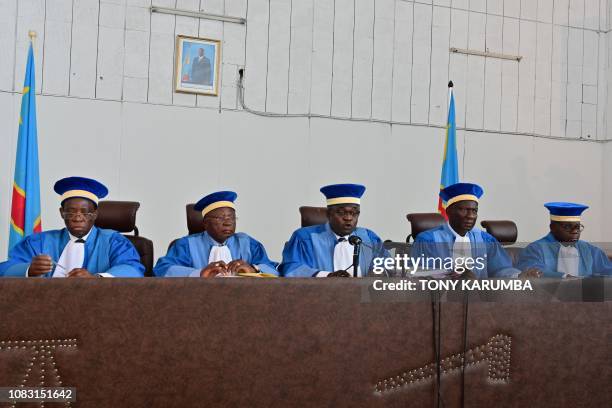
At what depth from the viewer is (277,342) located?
4.16 feet

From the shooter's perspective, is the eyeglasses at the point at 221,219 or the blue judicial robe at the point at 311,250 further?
the blue judicial robe at the point at 311,250

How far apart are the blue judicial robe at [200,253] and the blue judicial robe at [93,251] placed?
0.97ft

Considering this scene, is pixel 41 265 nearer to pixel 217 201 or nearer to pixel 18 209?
pixel 217 201

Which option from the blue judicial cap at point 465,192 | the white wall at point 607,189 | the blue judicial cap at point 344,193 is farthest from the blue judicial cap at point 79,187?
the white wall at point 607,189

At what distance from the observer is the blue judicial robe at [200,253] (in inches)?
132

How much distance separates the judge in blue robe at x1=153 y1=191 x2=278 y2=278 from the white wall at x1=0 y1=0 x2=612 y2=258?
205 centimetres

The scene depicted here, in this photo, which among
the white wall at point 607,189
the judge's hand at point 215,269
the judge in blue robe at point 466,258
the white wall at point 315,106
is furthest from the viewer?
the white wall at point 607,189

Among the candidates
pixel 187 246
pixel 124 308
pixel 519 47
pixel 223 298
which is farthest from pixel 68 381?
pixel 519 47

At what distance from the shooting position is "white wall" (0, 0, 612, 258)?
5.18m

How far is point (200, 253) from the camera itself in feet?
11.3

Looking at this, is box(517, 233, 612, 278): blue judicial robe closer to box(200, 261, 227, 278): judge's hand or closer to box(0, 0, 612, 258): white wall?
box(200, 261, 227, 278): judge's hand

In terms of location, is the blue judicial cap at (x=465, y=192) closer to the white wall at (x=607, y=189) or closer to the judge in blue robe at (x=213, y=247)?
the judge in blue robe at (x=213, y=247)

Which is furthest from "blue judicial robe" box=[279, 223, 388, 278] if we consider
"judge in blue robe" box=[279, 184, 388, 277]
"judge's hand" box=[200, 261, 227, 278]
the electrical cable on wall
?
the electrical cable on wall

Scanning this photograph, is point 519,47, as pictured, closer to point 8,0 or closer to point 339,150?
point 339,150
